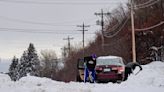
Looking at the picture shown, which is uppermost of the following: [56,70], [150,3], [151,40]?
[150,3]

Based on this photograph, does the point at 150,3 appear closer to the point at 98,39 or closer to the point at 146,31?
the point at 146,31

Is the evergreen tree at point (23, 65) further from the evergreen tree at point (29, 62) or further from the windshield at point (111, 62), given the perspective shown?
the windshield at point (111, 62)

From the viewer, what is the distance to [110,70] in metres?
24.6

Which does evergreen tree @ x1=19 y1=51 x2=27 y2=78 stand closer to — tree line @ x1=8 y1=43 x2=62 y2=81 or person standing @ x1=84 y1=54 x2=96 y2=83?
tree line @ x1=8 y1=43 x2=62 y2=81

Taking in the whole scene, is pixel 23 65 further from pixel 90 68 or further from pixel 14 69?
pixel 90 68

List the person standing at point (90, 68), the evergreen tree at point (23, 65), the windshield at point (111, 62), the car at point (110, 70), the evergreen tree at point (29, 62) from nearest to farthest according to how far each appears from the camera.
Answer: the car at point (110, 70) < the windshield at point (111, 62) < the person standing at point (90, 68) < the evergreen tree at point (29, 62) < the evergreen tree at point (23, 65)

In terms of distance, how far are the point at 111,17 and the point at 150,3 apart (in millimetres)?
24407

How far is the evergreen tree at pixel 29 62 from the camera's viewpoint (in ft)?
349

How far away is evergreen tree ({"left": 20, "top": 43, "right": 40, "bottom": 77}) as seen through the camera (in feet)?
349

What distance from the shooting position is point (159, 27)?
173 feet

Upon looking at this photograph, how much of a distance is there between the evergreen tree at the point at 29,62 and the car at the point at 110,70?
8101 centimetres

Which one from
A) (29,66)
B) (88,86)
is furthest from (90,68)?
(29,66)

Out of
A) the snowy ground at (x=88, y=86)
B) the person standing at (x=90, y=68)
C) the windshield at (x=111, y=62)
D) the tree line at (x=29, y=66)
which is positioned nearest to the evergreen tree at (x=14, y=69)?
the tree line at (x=29, y=66)

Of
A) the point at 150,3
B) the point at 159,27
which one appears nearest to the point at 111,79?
the point at 159,27
